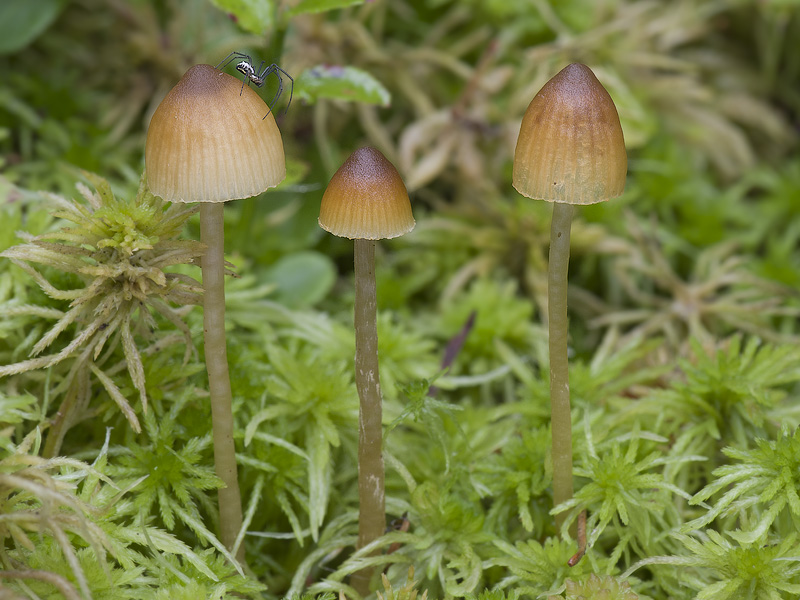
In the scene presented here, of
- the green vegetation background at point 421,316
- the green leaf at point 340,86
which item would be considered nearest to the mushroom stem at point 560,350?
the green vegetation background at point 421,316

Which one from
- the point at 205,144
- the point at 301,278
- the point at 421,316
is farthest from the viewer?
the point at 421,316

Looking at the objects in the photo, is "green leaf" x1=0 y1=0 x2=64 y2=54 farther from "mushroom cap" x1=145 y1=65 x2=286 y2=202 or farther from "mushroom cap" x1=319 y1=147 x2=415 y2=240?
"mushroom cap" x1=319 y1=147 x2=415 y2=240

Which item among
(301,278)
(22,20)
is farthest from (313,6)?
(22,20)

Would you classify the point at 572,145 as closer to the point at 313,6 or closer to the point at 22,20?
the point at 313,6

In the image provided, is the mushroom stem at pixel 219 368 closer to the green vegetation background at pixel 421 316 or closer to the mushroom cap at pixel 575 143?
the green vegetation background at pixel 421 316

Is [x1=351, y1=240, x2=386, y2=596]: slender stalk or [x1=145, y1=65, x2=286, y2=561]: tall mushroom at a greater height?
[x1=145, y1=65, x2=286, y2=561]: tall mushroom

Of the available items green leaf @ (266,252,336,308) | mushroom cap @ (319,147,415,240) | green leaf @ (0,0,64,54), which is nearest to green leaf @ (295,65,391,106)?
green leaf @ (266,252,336,308)
